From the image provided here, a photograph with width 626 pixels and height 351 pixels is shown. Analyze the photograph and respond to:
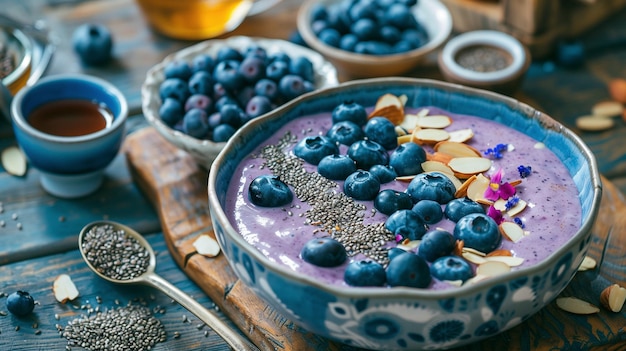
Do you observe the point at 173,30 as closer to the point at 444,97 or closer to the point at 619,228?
the point at 444,97

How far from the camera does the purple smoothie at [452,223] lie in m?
1.07

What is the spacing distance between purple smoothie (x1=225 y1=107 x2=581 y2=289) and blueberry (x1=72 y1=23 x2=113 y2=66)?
726mm

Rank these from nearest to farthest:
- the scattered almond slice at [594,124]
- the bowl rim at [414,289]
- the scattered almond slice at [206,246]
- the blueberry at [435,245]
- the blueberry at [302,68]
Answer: the bowl rim at [414,289] < the blueberry at [435,245] < the scattered almond slice at [206,246] < the blueberry at [302,68] < the scattered almond slice at [594,124]

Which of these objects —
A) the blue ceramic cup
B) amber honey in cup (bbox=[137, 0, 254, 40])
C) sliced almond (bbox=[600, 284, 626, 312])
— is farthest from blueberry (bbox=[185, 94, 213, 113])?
sliced almond (bbox=[600, 284, 626, 312])

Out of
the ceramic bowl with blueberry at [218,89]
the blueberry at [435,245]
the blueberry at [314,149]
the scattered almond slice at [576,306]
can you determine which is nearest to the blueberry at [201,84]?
the ceramic bowl with blueberry at [218,89]

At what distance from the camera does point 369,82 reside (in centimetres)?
138

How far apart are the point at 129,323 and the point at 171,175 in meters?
0.37

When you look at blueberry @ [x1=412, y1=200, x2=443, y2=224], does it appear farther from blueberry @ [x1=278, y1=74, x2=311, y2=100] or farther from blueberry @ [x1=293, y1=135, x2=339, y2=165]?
blueberry @ [x1=278, y1=74, x2=311, y2=100]

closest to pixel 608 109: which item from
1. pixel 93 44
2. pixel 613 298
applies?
pixel 613 298

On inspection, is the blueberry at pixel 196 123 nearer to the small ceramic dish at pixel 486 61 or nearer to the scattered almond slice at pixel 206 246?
the scattered almond slice at pixel 206 246

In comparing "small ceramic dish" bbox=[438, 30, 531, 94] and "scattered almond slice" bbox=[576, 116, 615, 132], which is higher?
"small ceramic dish" bbox=[438, 30, 531, 94]

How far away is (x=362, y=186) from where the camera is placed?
116 centimetres

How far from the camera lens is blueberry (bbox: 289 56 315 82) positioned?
1.57 metres

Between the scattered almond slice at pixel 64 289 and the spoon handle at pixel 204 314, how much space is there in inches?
5.1
